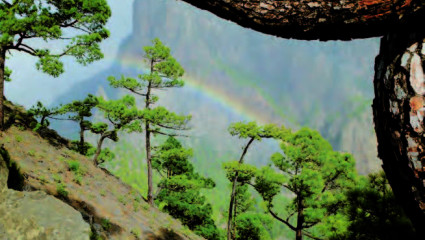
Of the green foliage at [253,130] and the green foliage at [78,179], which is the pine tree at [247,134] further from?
the green foliage at [78,179]

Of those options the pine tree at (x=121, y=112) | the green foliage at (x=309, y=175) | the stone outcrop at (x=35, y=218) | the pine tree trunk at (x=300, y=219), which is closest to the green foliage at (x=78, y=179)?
the pine tree at (x=121, y=112)

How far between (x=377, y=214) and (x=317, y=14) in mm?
9028

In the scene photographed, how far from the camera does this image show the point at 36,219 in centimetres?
521

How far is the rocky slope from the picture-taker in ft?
17.1

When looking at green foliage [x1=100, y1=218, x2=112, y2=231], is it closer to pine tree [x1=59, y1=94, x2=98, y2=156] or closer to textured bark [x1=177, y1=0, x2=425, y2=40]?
pine tree [x1=59, y1=94, x2=98, y2=156]

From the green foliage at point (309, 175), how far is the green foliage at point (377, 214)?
4346 millimetres

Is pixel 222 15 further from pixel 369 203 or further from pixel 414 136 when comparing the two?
pixel 369 203

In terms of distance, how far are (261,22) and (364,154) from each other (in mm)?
135987

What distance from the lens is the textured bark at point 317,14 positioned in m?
1.40

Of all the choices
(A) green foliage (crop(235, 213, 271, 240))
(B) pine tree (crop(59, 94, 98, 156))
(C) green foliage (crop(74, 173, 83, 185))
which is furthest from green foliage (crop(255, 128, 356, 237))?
(B) pine tree (crop(59, 94, 98, 156))

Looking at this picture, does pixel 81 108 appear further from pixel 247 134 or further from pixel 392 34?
pixel 392 34

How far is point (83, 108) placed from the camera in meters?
15.3

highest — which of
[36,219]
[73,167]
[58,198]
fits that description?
[73,167]

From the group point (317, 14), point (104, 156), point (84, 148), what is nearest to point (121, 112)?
point (104, 156)
